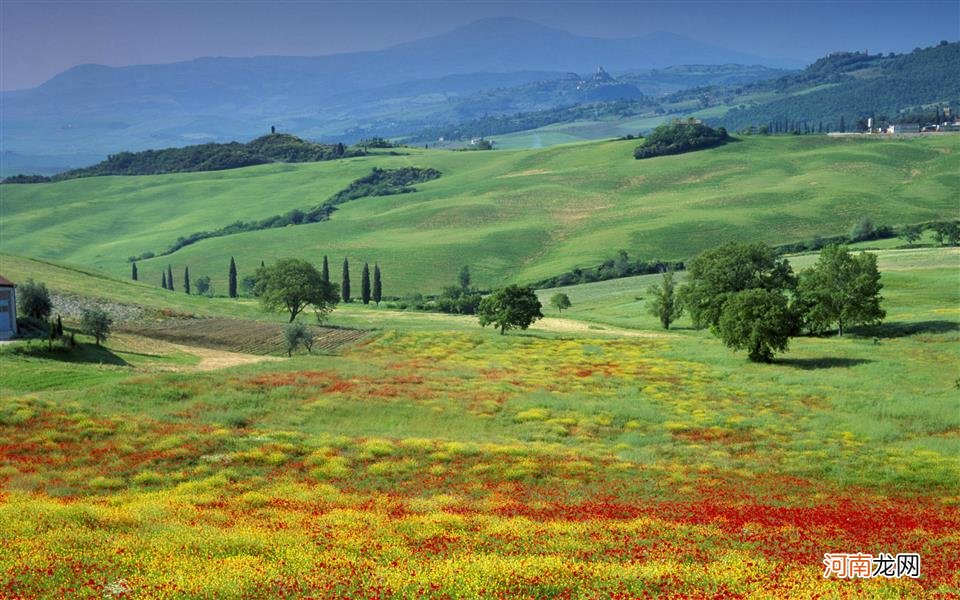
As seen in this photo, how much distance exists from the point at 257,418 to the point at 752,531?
33164 mm

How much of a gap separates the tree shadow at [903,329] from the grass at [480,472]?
7.26 ft

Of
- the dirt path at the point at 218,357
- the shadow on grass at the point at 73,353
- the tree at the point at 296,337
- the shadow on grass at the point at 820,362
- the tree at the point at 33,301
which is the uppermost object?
the tree at the point at 33,301

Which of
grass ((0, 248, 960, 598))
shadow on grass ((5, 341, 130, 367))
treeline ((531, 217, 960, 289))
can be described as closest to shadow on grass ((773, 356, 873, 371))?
grass ((0, 248, 960, 598))

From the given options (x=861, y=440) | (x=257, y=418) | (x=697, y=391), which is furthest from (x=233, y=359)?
(x=861, y=440)

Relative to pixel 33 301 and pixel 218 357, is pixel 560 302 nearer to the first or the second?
pixel 218 357

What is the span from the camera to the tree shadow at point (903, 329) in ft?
307

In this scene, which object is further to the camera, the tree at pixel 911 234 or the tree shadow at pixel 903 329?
the tree at pixel 911 234

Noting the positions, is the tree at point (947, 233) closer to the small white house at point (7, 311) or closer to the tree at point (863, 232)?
the tree at point (863, 232)

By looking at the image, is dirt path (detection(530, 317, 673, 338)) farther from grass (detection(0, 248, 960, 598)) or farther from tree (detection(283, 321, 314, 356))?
tree (detection(283, 321, 314, 356))

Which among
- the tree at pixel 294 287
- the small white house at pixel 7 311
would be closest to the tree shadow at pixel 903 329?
the tree at pixel 294 287

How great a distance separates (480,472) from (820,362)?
1991 inches

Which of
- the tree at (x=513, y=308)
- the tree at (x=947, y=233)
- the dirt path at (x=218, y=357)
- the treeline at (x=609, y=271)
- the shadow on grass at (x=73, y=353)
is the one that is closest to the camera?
the shadow on grass at (x=73, y=353)

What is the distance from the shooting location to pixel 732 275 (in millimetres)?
103500

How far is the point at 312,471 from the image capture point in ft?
133
